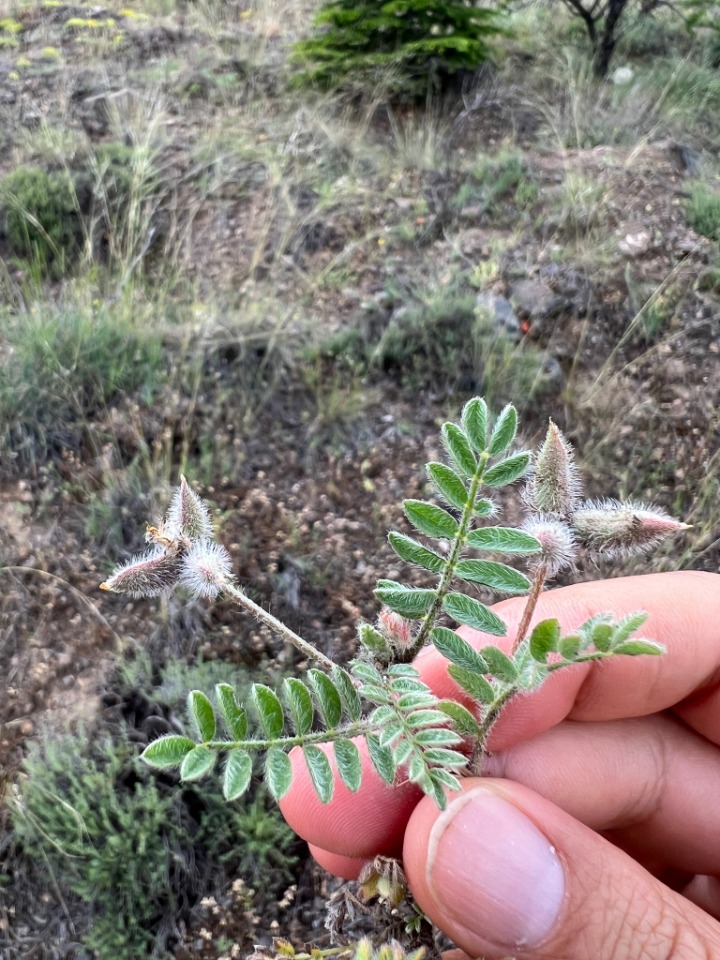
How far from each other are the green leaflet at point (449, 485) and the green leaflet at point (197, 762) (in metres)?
0.62

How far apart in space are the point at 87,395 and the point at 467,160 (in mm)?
3606

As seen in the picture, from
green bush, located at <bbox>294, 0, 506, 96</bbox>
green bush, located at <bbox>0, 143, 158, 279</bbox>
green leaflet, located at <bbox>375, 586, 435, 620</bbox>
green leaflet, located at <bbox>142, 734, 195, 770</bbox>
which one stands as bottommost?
green bush, located at <bbox>0, 143, 158, 279</bbox>

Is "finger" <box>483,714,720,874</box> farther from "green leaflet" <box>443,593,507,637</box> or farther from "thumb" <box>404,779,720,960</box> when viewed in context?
"green leaflet" <box>443,593,507,637</box>

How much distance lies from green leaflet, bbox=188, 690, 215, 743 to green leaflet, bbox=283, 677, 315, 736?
0.14 metres

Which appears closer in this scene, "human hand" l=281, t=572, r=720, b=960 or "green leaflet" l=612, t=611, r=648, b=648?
"green leaflet" l=612, t=611, r=648, b=648

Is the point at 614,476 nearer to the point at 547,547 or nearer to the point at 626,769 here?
the point at 626,769

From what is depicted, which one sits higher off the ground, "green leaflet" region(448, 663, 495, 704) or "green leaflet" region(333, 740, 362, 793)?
"green leaflet" region(448, 663, 495, 704)

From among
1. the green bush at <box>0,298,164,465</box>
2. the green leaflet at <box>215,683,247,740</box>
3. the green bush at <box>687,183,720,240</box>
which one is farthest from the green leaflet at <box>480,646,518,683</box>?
the green bush at <box>687,183,720,240</box>

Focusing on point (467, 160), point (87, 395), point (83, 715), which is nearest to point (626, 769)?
point (83, 715)

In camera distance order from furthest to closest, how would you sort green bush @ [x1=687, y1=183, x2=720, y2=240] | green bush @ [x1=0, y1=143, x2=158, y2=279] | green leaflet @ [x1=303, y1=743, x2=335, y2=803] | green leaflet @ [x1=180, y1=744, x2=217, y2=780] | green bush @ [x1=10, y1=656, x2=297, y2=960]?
1. green bush @ [x1=687, y1=183, x2=720, y2=240]
2. green bush @ [x1=0, y1=143, x2=158, y2=279]
3. green bush @ [x1=10, y1=656, x2=297, y2=960]
4. green leaflet @ [x1=303, y1=743, x2=335, y2=803]
5. green leaflet @ [x1=180, y1=744, x2=217, y2=780]

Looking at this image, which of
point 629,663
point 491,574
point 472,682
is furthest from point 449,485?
point 629,663

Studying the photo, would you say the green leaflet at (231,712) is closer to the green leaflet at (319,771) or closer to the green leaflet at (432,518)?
the green leaflet at (319,771)

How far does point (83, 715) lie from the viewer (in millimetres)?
2855

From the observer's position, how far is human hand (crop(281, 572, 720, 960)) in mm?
1612
